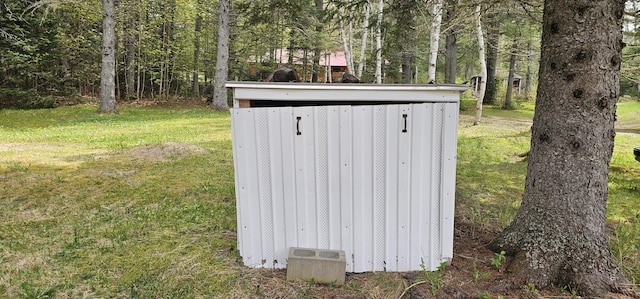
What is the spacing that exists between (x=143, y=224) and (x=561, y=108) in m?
3.49

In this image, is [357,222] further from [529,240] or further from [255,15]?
[255,15]

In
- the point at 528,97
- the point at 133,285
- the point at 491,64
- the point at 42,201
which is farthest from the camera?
the point at 528,97

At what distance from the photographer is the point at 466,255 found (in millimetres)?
2779

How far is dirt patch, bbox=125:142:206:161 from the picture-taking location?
6.44 metres

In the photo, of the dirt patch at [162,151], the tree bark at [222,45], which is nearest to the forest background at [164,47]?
the tree bark at [222,45]

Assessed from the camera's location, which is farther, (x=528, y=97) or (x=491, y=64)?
(x=528, y=97)

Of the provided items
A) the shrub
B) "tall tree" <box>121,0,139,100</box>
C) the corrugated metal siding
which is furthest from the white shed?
"tall tree" <box>121,0,139,100</box>

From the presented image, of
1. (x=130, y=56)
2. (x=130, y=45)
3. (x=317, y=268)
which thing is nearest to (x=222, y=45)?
(x=130, y=56)

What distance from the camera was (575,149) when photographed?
7.69 ft

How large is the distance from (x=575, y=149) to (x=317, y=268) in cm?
181

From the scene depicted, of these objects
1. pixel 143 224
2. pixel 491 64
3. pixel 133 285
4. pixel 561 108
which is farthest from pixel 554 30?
pixel 491 64

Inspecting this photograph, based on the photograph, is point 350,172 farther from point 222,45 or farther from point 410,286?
point 222,45

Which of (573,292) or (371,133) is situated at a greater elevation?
(371,133)

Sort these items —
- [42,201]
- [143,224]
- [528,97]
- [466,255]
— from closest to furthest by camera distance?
1. [466,255]
2. [143,224]
3. [42,201]
4. [528,97]
